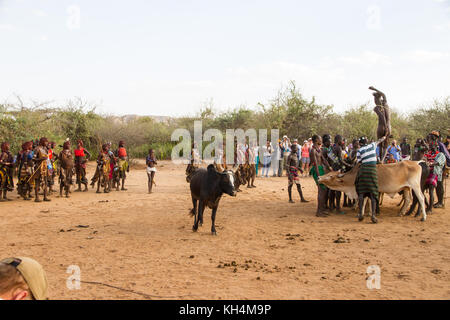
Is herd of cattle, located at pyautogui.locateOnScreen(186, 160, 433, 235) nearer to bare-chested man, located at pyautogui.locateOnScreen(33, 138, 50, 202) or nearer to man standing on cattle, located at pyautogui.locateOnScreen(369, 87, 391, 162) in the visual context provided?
man standing on cattle, located at pyautogui.locateOnScreen(369, 87, 391, 162)

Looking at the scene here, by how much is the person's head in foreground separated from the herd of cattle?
5.57m

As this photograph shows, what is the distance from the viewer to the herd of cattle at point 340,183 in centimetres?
798

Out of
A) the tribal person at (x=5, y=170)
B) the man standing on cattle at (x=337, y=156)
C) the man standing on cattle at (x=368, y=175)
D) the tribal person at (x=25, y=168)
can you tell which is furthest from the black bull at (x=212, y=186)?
the tribal person at (x=5, y=170)

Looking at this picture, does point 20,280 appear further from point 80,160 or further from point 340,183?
point 80,160

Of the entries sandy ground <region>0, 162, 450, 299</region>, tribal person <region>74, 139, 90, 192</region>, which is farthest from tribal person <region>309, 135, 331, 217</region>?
tribal person <region>74, 139, 90, 192</region>

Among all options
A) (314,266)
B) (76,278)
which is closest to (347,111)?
(314,266)

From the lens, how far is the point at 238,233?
829cm

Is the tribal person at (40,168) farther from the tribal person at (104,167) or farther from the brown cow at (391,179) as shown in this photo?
the brown cow at (391,179)

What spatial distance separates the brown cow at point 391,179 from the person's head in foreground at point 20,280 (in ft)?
27.4

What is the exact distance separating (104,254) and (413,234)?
6.41m

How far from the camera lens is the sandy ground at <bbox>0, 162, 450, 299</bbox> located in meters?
4.99

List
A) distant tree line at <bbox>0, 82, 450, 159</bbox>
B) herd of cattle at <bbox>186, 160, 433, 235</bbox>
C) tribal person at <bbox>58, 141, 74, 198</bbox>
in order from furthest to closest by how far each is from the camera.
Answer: distant tree line at <bbox>0, 82, 450, 159</bbox>, tribal person at <bbox>58, 141, 74, 198</bbox>, herd of cattle at <bbox>186, 160, 433, 235</bbox>

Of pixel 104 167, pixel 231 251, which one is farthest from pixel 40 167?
pixel 231 251
